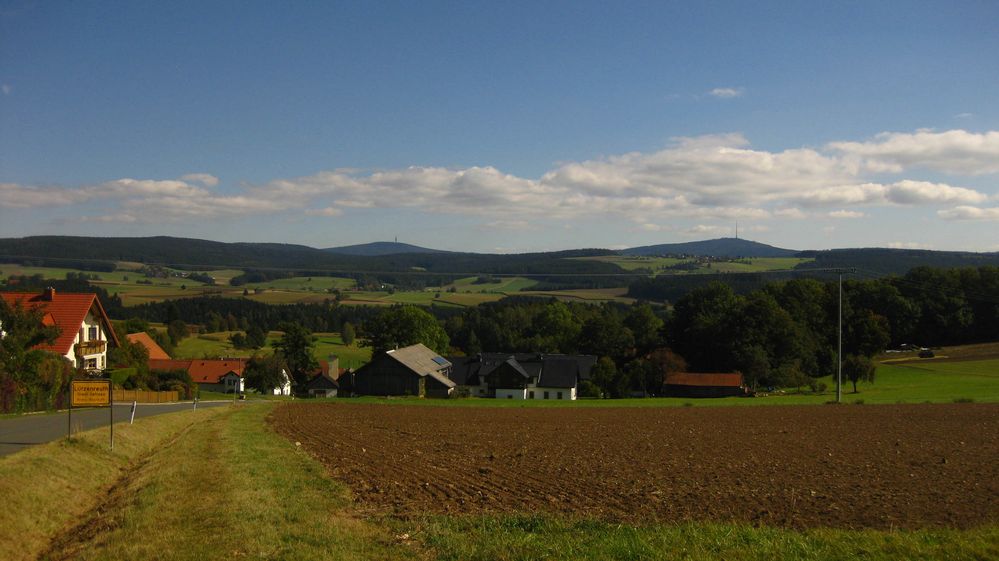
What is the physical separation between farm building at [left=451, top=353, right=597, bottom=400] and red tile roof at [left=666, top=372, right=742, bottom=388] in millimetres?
12820

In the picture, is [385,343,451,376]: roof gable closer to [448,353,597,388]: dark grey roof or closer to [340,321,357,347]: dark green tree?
[448,353,597,388]: dark grey roof

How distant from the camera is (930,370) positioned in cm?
7819

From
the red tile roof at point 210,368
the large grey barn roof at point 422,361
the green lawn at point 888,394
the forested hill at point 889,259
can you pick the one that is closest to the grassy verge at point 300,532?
the green lawn at point 888,394

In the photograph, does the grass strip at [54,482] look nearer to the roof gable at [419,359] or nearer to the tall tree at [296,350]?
the roof gable at [419,359]

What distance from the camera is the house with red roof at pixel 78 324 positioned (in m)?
48.8

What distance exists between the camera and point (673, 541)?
11031mm

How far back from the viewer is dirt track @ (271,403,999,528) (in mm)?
14336

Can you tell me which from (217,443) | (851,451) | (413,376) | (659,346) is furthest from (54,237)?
(851,451)

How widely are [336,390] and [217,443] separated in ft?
221

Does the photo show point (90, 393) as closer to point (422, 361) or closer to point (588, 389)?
point (422, 361)

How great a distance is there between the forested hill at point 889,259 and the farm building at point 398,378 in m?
91.5

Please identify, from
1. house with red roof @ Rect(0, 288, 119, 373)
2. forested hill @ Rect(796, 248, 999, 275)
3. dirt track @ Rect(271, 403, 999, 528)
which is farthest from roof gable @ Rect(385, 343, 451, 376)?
forested hill @ Rect(796, 248, 999, 275)

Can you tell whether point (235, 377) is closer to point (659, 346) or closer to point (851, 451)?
point (659, 346)

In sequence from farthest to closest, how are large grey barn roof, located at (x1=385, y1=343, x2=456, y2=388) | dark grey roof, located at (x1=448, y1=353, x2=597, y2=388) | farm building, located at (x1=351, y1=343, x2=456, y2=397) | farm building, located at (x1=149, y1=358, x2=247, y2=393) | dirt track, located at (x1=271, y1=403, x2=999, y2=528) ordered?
dark grey roof, located at (x1=448, y1=353, x2=597, y2=388), farm building, located at (x1=149, y1=358, x2=247, y2=393), large grey barn roof, located at (x1=385, y1=343, x2=456, y2=388), farm building, located at (x1=351, y1=343, x2=456, y2=397), dirt track, located at (x1=271, y1=403, x2=999, y2=528)
